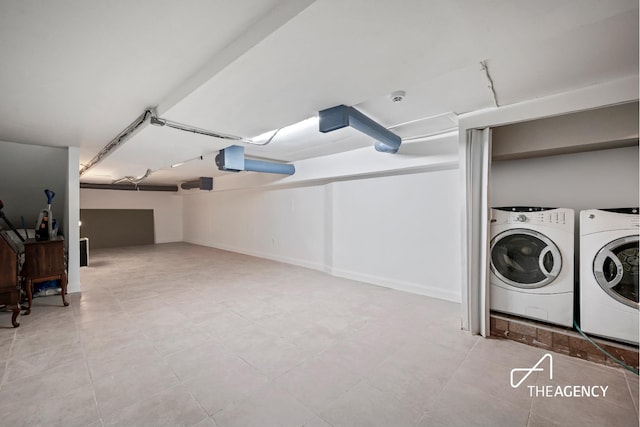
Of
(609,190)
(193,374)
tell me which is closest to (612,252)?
(609,190)

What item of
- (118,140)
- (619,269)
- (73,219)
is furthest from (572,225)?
(73,219)

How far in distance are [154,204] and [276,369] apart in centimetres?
880

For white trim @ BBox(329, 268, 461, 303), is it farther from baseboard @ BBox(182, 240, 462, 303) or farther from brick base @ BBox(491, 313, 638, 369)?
brick base @ BBox(491, 313, 638, 369)

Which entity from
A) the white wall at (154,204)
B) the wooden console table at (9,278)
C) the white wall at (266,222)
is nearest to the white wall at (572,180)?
the white wall at (266,222)

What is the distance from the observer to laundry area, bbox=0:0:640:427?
1.29m

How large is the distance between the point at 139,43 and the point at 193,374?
2.10 m

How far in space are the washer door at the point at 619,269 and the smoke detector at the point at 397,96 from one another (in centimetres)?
192

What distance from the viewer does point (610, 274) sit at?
2.00m

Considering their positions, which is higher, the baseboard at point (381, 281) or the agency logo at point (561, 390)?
the baseboard at point (381, 281)

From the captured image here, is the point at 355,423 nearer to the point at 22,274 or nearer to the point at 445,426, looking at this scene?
the point at 445,426

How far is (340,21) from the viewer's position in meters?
1.12

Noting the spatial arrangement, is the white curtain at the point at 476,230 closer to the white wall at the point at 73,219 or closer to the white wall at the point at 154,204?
the white wall at the point at 73,219

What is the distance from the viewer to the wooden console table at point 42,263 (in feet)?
9.87

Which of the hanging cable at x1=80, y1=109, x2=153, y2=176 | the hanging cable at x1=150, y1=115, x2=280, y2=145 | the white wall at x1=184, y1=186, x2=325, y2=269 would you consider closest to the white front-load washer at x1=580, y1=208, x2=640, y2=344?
the hanging cable at x1=150, y1=115, x2=280, y2=145
